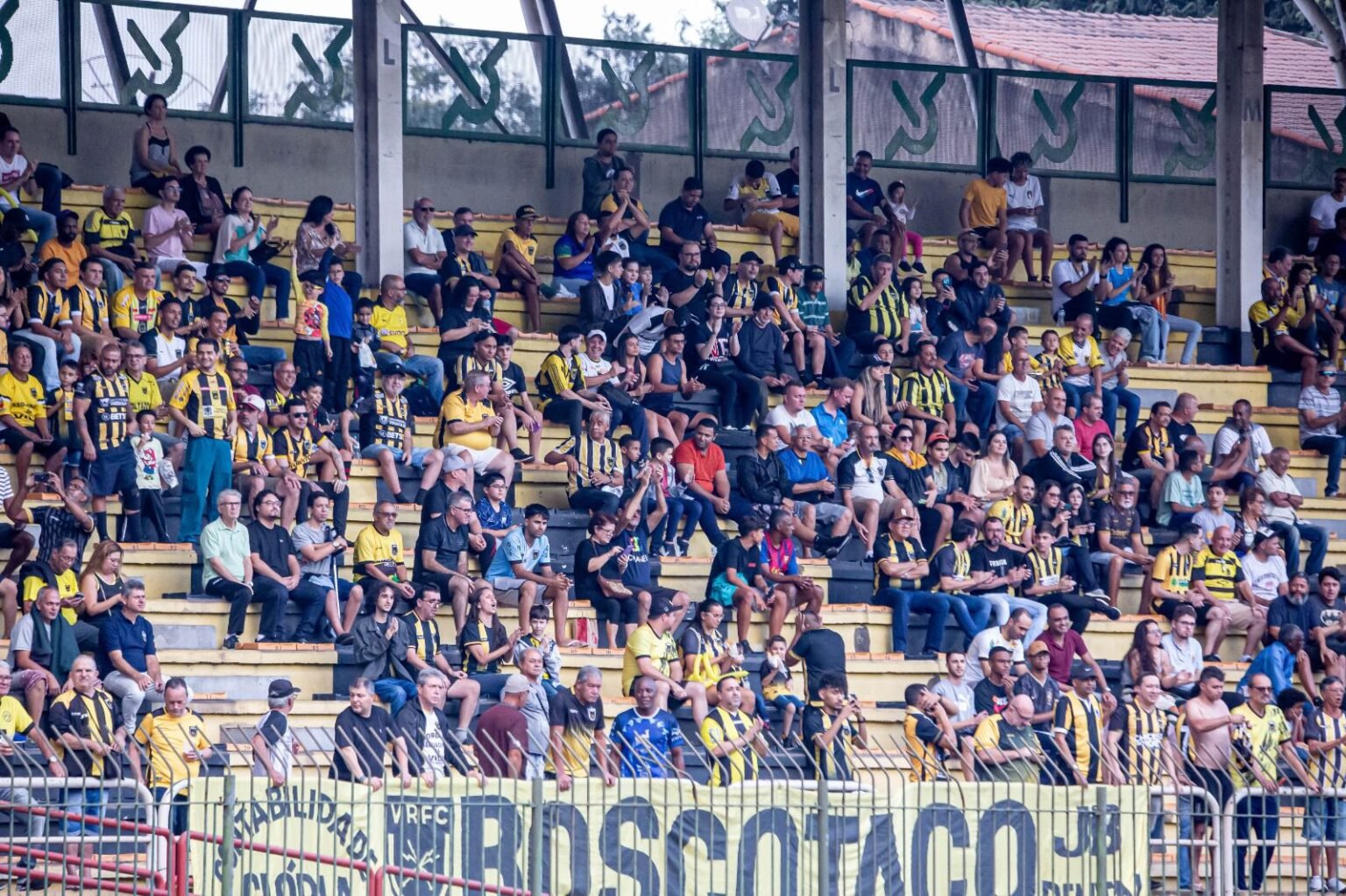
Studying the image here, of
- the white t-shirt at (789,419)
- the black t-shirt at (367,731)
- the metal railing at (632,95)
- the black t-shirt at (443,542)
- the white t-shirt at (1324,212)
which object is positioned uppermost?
the metal railing at (632,95)

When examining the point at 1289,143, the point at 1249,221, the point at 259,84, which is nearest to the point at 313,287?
the point at 259,84

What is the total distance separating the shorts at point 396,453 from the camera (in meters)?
19.0

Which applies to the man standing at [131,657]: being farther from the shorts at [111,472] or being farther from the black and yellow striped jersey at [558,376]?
the black and yellow striped jersey at [558,376]

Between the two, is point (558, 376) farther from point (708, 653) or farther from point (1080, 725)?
point (1080, 725)

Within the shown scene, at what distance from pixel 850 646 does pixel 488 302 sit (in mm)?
4972

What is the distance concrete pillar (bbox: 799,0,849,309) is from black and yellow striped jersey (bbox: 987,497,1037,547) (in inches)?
155

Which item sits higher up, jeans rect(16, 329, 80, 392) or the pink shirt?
jeans rect(16, 329, 80, 392)

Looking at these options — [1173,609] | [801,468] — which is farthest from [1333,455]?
[801,468]

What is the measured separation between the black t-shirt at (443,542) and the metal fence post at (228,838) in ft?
19.8

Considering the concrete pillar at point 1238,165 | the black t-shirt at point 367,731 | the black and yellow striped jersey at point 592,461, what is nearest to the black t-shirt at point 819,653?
the black and yellow striped jersey at point 592,461

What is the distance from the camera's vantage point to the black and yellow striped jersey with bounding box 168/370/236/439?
59.3 feet

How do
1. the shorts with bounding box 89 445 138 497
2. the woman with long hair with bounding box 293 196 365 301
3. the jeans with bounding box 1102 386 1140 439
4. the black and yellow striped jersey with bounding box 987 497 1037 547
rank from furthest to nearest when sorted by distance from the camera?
the jeans with bounding box 1102 386 1140 439
the woman with long hair with bounding box 293 196 365 301
the black and yellow striped jersey with bounding box 987 497 1037 547
the shorts with bounding box 89 445 138 497

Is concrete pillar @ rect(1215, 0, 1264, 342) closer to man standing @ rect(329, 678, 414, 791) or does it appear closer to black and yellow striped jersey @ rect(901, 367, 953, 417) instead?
black and yellow striped jersey @ rect(901, 367, 953, 417)

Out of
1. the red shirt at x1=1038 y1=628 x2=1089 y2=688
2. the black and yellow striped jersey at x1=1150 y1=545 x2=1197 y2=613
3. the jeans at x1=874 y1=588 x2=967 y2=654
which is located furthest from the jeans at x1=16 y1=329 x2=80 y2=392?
the black and yellow striped jersey at x1=1150 y1=545 x2=1197 y2=613
